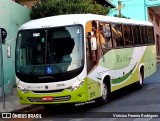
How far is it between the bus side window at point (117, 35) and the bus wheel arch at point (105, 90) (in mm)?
1359

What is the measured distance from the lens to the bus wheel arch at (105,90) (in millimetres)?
12305

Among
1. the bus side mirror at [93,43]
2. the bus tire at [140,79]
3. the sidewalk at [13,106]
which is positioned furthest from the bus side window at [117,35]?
the sidewalk at [13,106]

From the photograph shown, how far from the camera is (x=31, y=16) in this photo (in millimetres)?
18641

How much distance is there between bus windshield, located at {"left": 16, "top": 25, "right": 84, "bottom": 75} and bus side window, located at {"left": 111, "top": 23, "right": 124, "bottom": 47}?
8.95 ft

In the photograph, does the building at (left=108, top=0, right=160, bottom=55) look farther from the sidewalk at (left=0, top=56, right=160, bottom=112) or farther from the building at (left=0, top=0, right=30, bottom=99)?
the sidewalk at (left=0, top=56, right=160, bottom=112)

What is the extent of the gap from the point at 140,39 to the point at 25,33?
21.3 ft

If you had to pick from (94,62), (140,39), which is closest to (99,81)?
(94,62)

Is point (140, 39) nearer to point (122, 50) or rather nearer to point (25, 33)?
point (122, 50)

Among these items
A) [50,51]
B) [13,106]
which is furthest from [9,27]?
[50,51]

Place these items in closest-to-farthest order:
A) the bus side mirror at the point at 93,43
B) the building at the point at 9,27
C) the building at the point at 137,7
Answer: the bus side mirror at the point at 93,43 → the building at the point at 9,27 → the building at the point at 137,7

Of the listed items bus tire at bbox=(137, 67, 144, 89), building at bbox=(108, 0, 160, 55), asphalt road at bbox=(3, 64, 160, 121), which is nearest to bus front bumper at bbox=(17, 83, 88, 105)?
asphalt road at bbox=(3, 64, 160, 121)

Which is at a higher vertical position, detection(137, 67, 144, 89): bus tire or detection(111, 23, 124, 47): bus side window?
detection(111, 23, 124, 47): bus side window

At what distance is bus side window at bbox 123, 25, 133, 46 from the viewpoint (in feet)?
48.2

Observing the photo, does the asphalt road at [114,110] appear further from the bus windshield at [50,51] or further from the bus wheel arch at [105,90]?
the bus windshield at [50,51]
